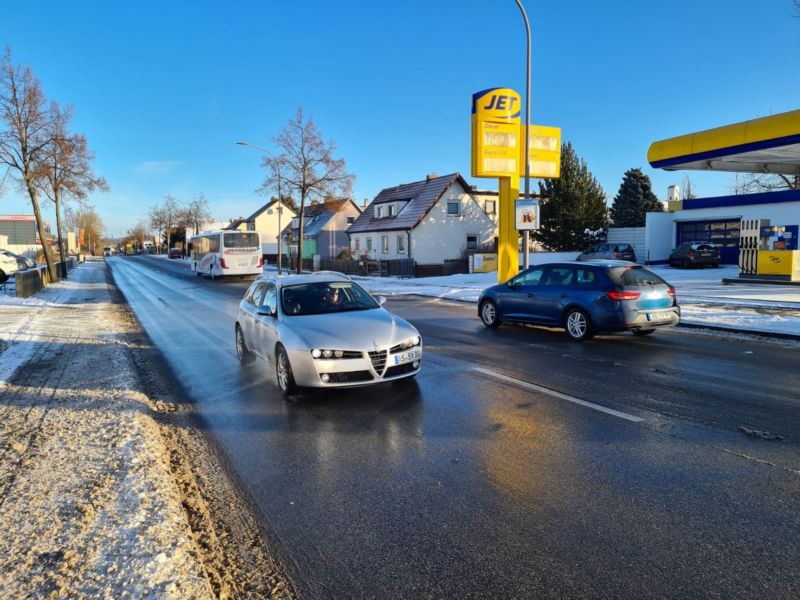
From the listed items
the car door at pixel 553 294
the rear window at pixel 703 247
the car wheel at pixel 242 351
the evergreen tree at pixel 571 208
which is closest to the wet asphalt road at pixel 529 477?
the car wheel at pixel 242 351

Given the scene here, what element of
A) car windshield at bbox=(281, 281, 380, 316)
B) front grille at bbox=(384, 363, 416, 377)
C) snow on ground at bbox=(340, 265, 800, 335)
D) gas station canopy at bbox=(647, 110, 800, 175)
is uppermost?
gas station canopy at bbox=(647, 110, 800, 175)

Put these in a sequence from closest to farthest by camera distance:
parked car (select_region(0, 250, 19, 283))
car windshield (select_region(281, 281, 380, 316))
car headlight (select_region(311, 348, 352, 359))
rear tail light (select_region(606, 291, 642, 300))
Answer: car headlight (select_region(311, 348, 352, 359)) < car windshield (select_region(281, 281, 380, 316)) < rear tail light (select_region(606, 291, 642, 300)) < parked car (select_region(0, 250, 19, 283))

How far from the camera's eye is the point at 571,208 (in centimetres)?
4128

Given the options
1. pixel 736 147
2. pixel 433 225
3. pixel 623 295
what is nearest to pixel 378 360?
pixel 623 295

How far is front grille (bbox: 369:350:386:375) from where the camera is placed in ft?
21.1

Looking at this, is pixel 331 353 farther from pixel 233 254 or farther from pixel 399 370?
pixel 233 254

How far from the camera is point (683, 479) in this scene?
14.0 ft

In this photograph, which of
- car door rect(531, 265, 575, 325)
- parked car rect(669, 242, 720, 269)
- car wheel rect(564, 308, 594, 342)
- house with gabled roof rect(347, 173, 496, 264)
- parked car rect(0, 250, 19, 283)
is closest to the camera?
car wheel rect(564, 308, 594, 342)

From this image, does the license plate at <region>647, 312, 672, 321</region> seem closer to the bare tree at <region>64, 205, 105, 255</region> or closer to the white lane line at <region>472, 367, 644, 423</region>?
the white lane line at <region>472, 367, 644, 423</region>

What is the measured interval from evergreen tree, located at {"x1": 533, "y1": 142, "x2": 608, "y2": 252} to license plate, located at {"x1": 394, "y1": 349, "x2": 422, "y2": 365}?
3673 cm

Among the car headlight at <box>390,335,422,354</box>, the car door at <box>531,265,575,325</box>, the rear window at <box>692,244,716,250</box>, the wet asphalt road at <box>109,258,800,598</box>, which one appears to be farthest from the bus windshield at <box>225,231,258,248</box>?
the car headlight at <box>390,335,422,354</box>

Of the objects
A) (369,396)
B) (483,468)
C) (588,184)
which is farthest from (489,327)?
(588,184)

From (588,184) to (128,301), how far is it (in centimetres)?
3237

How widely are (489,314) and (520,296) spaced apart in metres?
1.04
